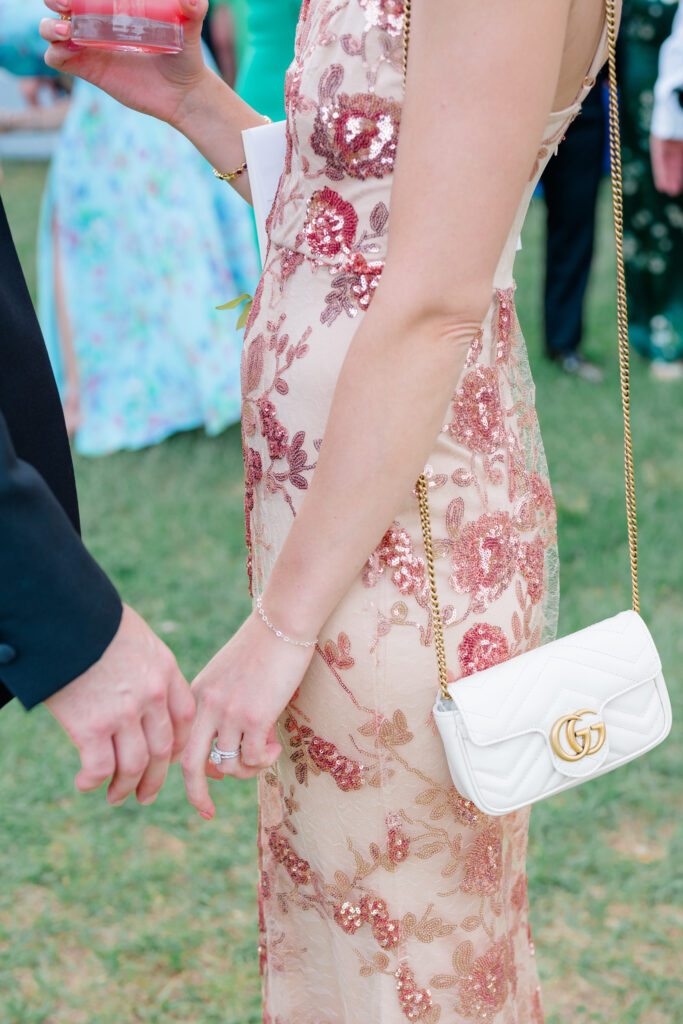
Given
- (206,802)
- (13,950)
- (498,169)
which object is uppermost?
(498,169)

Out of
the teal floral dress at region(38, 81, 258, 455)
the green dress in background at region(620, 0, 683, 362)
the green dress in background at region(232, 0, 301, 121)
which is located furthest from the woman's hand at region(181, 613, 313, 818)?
the green dress in background at region(620, 0, 683, 362)

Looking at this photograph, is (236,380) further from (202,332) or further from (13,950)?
(13,950)

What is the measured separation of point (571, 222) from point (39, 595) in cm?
449

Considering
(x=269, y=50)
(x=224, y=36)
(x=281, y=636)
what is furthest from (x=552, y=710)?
(x=224, y=36)

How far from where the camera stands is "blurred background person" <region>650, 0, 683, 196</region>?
12.1 ft

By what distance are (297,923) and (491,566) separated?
0.50 meters

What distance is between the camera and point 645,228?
5328 mm

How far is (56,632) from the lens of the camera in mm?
939

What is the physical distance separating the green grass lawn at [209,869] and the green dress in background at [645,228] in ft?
6.03

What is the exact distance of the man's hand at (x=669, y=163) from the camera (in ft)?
13.4

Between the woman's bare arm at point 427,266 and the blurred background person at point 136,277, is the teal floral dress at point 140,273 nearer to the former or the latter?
the blurred background person at point 136,277

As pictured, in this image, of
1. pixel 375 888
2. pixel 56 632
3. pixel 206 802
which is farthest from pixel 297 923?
pixel 56 632

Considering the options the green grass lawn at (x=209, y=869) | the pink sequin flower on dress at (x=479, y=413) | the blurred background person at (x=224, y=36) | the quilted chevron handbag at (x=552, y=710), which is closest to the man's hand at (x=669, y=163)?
the green grass lawn at (x=209, y=869)

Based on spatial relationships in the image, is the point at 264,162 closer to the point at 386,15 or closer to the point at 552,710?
the point at 386,15
